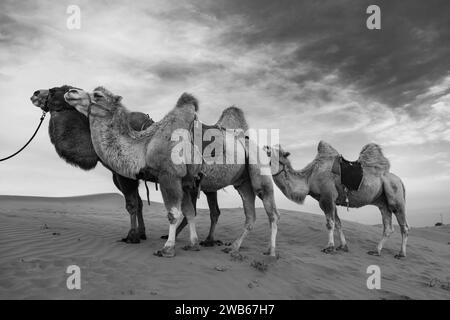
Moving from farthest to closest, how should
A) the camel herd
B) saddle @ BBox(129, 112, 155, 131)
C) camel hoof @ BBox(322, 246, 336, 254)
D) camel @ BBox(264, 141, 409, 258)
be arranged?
camel @ BBox(264, 141, 409, 258), camel hoof @ BBox(322, 246, 336, 254), saddle @ BBox(129, 112, 155, 131), the camel herd

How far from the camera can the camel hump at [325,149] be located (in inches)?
454

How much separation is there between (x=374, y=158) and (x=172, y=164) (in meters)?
7.41

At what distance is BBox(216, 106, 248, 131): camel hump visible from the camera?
30.2ft

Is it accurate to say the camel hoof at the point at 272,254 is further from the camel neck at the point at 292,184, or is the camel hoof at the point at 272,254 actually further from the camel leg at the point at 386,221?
the camel leg at the point at 386,221

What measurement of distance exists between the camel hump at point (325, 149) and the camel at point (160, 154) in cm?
390

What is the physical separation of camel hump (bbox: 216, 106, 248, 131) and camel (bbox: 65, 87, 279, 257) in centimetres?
101

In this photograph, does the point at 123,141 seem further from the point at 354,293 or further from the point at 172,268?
the point at 354,293

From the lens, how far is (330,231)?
Result: 10.4 meters

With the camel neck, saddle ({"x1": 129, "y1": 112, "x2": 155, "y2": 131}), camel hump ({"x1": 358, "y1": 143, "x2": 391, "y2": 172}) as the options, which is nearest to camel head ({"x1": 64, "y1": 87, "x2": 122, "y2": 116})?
saddle ({"x1": 129, "y1": 112, "x2": 155, "y2": 131})

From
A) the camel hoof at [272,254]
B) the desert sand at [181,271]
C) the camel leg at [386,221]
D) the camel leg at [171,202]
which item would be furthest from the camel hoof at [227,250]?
the camel leg at [386,221]

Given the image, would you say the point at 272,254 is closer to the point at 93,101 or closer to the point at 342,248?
the point at 342,248

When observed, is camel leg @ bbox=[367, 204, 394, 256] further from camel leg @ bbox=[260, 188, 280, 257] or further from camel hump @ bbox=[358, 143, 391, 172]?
camel leg @ bbox=[260, 188, 280, 257]
